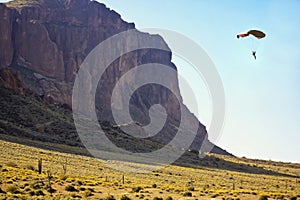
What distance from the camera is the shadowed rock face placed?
420ft

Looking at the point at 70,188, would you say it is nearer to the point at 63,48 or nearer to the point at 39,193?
the point at 39,193

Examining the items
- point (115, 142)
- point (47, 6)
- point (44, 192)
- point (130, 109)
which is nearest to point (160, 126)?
point (130, 109)

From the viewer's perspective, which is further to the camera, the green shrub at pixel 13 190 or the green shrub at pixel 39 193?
the green shrub at pixel 39 193

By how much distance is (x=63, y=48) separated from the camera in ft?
496

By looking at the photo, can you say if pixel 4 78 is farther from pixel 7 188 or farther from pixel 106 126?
pixel 7 188

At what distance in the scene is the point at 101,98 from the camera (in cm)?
14562

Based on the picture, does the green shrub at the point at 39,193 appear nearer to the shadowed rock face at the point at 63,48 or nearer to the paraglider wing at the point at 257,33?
the paraglider wing at the point at 257,33

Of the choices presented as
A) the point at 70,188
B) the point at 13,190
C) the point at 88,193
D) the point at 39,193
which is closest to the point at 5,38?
the point at 70,188

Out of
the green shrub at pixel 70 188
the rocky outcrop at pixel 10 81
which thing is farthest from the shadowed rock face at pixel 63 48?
the green shrub at pixel 70 188

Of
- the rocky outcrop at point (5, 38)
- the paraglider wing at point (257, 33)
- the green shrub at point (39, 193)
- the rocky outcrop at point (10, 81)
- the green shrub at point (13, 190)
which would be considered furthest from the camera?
the rocky outcrop at point (5, 38)

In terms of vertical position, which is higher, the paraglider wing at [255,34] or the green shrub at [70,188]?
the paraglider wing at [255,34]

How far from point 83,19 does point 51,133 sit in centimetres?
10032

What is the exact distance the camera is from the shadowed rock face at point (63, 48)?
127938 millimetres

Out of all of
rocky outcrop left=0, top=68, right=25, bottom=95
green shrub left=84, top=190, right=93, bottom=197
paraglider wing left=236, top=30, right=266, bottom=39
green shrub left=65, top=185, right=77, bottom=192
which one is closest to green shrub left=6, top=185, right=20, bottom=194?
green shrub left=65, top=185, right=77, bottom=192
